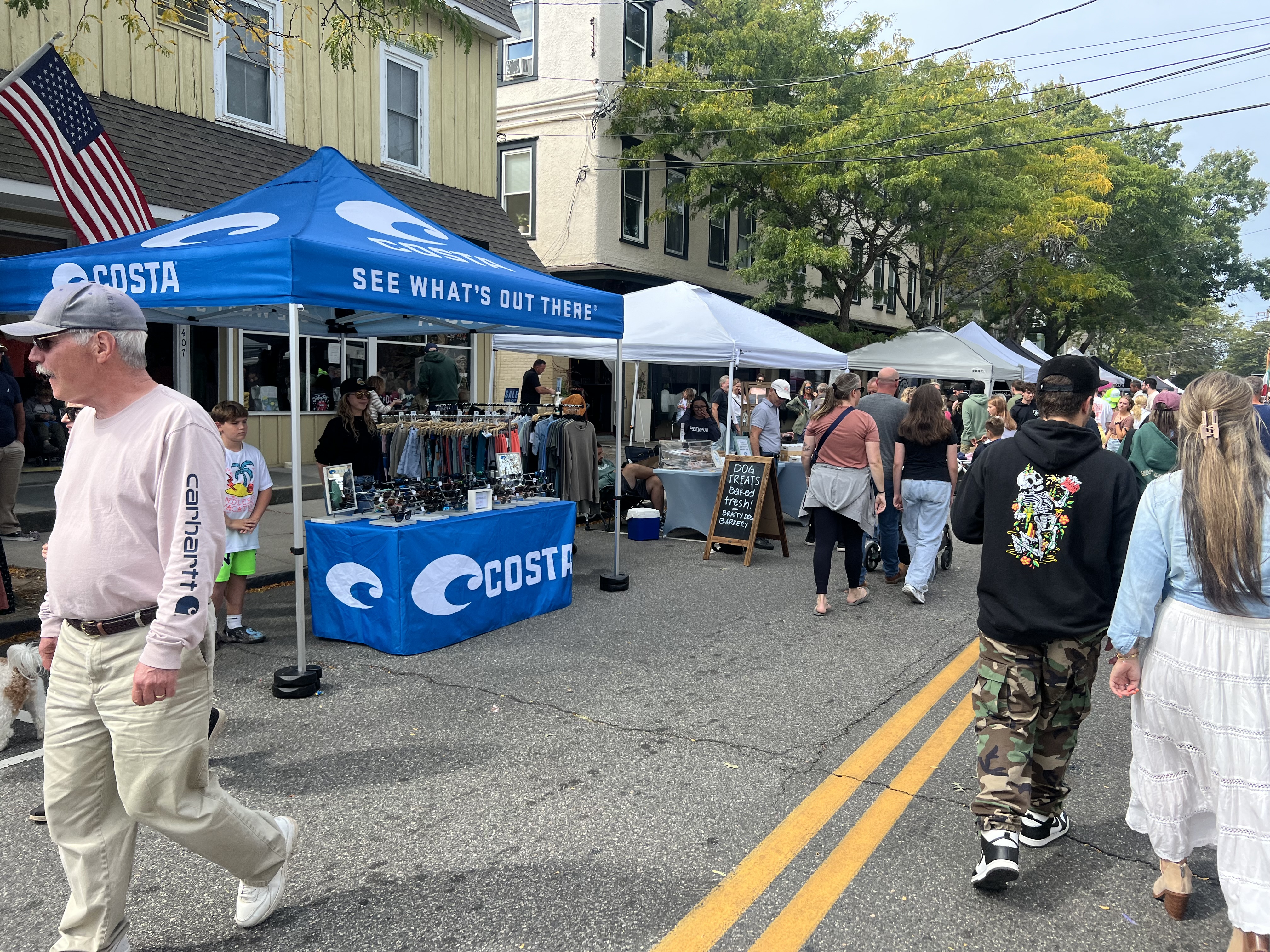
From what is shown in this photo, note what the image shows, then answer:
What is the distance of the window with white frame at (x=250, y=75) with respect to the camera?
11.7m

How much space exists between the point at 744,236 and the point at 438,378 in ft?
48.8

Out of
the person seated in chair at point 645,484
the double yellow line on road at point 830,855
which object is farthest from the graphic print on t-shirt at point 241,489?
the person seated in chair at point 645,484

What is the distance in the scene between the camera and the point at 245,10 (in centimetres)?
1183

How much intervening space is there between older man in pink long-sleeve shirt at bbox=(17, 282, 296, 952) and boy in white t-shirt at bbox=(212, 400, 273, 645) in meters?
3.22

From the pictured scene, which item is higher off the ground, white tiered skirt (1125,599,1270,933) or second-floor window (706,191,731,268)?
second-floor window (706,191,731,268)

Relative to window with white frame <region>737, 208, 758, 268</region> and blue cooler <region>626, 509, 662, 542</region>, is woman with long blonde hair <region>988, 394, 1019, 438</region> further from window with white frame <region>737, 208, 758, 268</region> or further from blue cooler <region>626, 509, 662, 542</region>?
window with white frame <region>737, 208, 758, 268</region>

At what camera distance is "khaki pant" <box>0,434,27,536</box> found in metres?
8.55

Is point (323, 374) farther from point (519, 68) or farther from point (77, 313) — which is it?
point (77, 313)

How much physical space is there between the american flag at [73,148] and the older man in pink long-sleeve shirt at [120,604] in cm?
532

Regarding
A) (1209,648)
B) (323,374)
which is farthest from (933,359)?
(1209,648)

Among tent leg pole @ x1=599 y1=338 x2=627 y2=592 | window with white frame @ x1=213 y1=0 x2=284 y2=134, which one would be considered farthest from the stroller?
window with white frame @ x1=213 y1=0 x2=284 y2=134

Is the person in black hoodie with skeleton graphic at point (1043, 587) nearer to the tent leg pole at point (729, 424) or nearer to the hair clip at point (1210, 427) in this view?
the hair clip at point (1210, 427)

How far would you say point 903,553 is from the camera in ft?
30.0

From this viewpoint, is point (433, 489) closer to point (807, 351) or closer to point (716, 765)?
point (716, 765)
